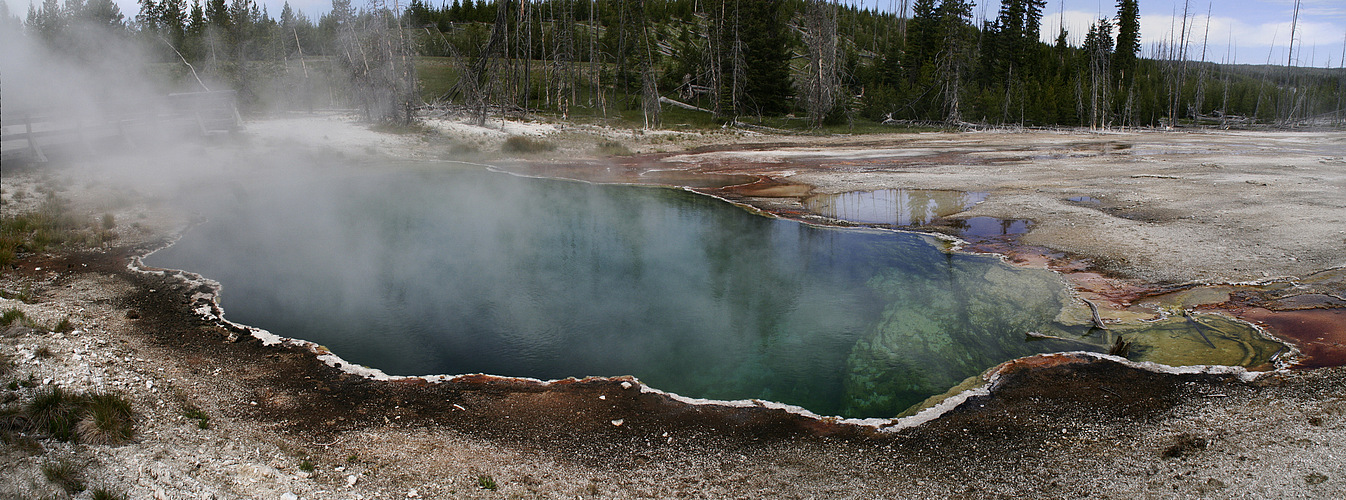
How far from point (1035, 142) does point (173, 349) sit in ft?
103

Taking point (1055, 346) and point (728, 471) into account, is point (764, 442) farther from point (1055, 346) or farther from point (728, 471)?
point (1055, 346)

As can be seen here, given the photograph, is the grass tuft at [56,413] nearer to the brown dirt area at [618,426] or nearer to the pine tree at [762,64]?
the brown dirt area at [618,426]

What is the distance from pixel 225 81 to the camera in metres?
28.8

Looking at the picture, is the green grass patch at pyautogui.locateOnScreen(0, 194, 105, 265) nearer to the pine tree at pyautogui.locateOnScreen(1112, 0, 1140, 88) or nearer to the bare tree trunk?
the bare tree trunk

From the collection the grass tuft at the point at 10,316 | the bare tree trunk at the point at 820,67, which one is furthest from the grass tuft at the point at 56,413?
the bare tree trunk at the point at 820,67

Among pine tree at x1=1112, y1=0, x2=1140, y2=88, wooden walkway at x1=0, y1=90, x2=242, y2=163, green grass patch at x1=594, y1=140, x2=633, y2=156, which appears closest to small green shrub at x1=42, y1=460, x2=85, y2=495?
wooden walkway at x1=0, y1=90, x2=242, y2=163

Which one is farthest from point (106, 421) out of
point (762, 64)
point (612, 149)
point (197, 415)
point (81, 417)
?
point (762, 64)

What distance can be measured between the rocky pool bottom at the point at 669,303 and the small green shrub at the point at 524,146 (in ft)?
31.1

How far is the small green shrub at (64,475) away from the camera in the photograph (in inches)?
148

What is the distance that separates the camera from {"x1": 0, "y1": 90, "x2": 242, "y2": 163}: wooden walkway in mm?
13766

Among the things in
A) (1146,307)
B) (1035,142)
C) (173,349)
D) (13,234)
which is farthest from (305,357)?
(1035,142)

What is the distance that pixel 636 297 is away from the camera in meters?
8.36

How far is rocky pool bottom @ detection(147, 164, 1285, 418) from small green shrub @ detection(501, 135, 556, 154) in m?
9.48

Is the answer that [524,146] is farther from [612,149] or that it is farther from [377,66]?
[377,66]
